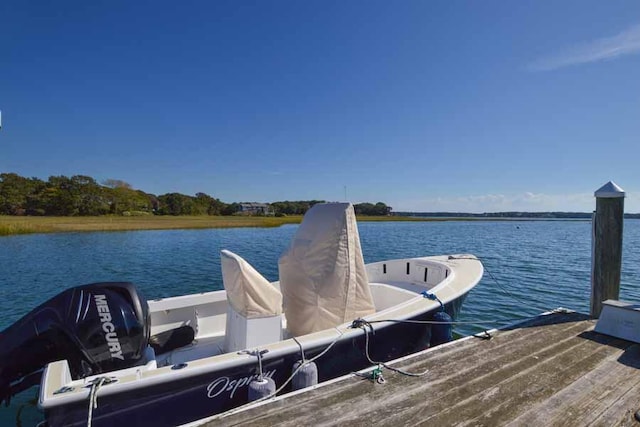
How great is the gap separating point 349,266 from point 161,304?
2688 mm

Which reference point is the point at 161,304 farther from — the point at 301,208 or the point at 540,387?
the point at 301,208

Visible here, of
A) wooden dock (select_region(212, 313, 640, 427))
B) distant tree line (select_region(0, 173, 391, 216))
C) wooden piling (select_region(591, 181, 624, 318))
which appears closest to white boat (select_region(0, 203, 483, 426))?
wooden dock (select_region(212, 313, 640, 427))

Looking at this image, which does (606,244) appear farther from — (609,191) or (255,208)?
(255,208)

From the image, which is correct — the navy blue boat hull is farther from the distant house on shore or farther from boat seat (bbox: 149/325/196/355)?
the distant house on shore

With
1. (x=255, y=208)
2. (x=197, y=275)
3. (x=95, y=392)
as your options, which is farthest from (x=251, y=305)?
(x=255, y=208)

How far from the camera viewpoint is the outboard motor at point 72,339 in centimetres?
283

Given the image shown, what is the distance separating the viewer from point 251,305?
3547 mm

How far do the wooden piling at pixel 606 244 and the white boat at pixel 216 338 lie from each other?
1.72m

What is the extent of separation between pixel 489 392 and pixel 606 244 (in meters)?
3.00

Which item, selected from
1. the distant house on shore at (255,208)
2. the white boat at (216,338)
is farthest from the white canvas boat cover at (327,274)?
the distant house on shore at (255,208)

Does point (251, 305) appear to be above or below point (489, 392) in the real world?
above

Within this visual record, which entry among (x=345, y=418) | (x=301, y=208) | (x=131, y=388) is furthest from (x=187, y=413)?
(x=301, y=208)

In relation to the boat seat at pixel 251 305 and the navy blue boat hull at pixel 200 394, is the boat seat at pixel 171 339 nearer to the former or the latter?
the boat seat at pixel 251 305

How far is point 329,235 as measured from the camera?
400 cm
